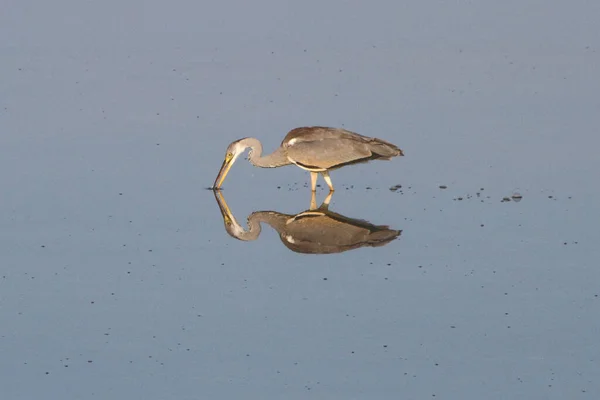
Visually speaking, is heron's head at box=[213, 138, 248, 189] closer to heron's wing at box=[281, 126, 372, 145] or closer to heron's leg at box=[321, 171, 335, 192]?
heron's wing at box=[281, 126, 372, 145]

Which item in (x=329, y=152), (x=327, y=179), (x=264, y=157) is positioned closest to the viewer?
(x=329, y=152)

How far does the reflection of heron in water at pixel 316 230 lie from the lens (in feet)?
42.5

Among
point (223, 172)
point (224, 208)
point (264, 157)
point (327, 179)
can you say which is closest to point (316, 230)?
point (224, 208)

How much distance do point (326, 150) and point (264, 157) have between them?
2.76 feet

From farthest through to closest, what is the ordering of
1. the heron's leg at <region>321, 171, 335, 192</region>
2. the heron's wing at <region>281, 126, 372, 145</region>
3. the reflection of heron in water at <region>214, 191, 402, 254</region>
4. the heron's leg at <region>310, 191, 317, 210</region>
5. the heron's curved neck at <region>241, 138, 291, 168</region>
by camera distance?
the heron's curved neck at <region>241, 138, 291, 168</region> < the heron's leg at <region>321, 171, 335, 192</region> < the heron's wing at <region>281, 126, 372, 145</region> < the heron's leg at <region>310, 191, 317, 210</region> < the reflection of heron in water at <region>214, 191, 402, 254</region>

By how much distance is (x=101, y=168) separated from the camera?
15.6 m

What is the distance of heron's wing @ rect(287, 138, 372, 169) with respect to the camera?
1467cm

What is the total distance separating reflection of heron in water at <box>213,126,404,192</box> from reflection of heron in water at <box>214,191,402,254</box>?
2.11ft

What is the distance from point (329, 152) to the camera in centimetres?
1472

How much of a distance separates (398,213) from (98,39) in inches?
385

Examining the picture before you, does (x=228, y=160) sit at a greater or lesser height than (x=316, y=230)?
greater

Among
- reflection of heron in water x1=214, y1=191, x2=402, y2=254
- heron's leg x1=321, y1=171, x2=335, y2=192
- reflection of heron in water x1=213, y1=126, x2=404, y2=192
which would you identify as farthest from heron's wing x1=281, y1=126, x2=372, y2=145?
reflection of heron in water x1=214, y1=191, x2=402, y2=254

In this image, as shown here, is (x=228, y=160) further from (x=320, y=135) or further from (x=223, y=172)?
(x=320, y=135)

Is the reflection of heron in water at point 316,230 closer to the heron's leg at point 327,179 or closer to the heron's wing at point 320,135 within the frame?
the heron's leg at point 327,179
